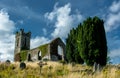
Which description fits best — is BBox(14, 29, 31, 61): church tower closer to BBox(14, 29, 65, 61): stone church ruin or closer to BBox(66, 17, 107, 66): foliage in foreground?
BBox(14, 29, 65, 61): stone church ruin

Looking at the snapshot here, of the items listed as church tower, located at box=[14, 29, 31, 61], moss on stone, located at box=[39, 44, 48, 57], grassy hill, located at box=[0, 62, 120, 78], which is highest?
church tower, located at box=[14, 29, 31, 61]

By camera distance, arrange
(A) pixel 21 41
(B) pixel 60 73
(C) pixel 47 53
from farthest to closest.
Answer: (A) pixel 21 41 < (C) pixel 47 53 < (B) pixel 60 73

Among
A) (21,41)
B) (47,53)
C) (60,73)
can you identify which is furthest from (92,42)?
(21,41)

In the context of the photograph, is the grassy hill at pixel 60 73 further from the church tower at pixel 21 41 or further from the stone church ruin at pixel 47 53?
the church tower at pixel 21 41

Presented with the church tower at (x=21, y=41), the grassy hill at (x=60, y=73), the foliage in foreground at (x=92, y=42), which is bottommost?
the grassy hill at (x=60, y=73)

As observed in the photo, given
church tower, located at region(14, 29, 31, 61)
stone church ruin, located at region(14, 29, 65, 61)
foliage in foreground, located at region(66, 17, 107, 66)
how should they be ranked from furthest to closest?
1. church tower, located at region(14, 29, 31, 61)
2. stone church ruin, located at region(14, 29, 65, 61)
3. foliage in foreground, located at region(66, 17, 107, 66)

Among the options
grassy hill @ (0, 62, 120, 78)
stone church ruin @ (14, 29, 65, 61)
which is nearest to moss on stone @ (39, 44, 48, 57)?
stone church ruin @ (14, 29, 65, 61)

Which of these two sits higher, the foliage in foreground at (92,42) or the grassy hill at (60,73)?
the foliage in foreground at (92,42)

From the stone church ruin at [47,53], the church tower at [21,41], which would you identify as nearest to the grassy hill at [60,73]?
the stone church ruin at [47,53]

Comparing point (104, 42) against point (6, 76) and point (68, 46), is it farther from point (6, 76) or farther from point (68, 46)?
point (6, 76)

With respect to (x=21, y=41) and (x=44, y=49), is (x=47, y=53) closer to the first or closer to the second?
(x=44, y=49)

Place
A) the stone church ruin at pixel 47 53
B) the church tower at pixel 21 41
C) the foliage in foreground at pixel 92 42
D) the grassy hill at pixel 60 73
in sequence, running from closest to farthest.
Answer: the grassy hill at pixel 60 73
the foliage in foreground at pixel 92 42
the stone church ruin at pixel 47 53
the church tower at pixel 21 41

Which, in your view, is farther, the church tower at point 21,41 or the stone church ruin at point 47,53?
the church tower at point 21,41

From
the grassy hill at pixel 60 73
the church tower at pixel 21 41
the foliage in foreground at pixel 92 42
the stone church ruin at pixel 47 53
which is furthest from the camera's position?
the church tower at pixel 21 41
